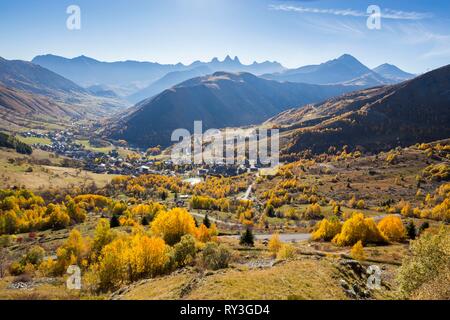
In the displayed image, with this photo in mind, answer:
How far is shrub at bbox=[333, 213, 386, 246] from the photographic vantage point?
107m

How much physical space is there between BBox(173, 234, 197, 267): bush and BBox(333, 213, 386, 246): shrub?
6158cm

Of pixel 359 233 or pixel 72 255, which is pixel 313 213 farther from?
pixel 72 255

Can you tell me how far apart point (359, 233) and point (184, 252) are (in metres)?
68.2

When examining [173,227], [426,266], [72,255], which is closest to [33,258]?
[72,255]

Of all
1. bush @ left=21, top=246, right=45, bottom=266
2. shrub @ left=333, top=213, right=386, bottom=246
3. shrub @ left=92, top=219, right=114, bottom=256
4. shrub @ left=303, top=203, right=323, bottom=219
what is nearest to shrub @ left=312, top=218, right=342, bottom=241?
shrub @ left=333, top=213, right=386, bottom=246

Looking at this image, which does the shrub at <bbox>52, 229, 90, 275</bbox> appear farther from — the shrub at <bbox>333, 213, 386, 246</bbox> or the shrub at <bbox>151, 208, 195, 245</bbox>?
the shrub at <bbox>333, 213, 386, 246</bbox>

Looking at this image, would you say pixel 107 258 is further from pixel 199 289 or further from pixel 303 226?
pixel 303 226

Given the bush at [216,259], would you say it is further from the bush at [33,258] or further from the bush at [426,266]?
the bush at [33,258]

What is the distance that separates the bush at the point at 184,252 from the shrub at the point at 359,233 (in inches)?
2424

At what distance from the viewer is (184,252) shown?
222ft

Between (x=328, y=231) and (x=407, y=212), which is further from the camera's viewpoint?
(x=407, y=212)

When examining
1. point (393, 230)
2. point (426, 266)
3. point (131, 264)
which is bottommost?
point (393, 230)
